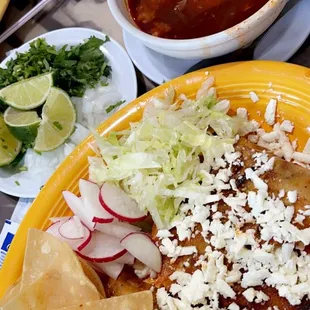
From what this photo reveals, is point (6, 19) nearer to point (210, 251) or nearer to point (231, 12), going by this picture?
point (231, 12)

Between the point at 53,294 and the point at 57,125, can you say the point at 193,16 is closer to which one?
the point at 57,125

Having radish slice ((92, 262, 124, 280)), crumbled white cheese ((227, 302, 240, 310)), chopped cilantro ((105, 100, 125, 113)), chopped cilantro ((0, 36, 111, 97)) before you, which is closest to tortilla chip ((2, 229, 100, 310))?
radish slice ((92, 262, 124, 280))

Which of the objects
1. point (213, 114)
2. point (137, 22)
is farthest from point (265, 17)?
point (137, 22)

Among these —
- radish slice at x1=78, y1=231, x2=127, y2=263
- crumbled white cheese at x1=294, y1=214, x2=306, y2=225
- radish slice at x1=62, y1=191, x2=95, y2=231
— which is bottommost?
radish slice at x1=78, y1=231, x2=127, y2=263

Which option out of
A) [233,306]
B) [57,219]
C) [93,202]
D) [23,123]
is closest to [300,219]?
[233,306]

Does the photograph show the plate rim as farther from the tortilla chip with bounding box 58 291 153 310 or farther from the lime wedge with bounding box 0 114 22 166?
the tortilla chip with bounding box 58 291 153 310

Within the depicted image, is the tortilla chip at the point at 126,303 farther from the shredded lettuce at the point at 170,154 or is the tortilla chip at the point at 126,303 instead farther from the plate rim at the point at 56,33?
the plate rim at the point at 56,33

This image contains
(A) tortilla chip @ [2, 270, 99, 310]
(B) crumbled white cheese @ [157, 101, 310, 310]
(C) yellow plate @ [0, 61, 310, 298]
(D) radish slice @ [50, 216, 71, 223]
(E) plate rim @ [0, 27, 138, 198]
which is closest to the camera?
(B) crumbled white cheese @ [157, 101, 310, 310]
